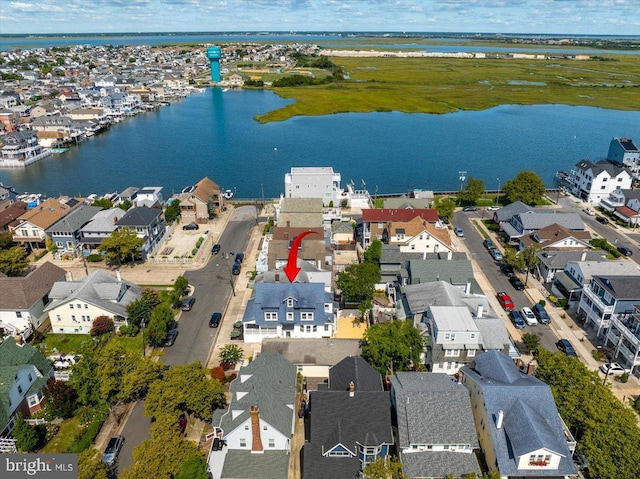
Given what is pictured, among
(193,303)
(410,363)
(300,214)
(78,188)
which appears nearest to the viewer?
(410,363)

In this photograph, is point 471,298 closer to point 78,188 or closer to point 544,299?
point 544,299

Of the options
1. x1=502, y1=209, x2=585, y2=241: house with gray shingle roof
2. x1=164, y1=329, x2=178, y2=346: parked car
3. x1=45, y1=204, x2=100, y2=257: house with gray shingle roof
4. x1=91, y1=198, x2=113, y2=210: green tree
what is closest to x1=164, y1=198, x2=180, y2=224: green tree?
x1=91, y1=198, x2=113, y2=210: green tree

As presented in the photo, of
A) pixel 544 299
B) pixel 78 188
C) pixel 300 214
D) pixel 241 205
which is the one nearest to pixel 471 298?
pixel 544 299

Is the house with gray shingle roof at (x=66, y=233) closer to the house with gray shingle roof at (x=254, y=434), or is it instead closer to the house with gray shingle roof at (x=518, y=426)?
the house with gray shingle roof at (x=254, y=434)

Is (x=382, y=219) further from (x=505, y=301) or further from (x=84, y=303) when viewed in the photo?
(x=84, y=303)

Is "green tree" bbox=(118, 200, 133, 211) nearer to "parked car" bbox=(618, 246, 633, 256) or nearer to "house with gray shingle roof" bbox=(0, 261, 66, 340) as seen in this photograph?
"house with gray shingle roof" bbox=(0, 261, 66, 340)

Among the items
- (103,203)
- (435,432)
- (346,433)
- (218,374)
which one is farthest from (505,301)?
(103,203)
